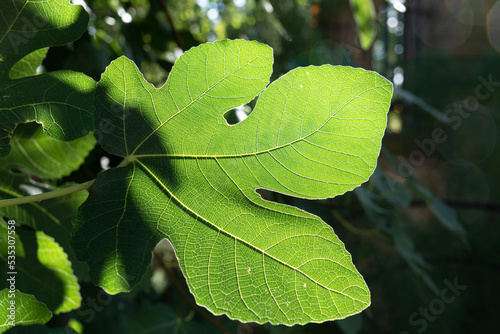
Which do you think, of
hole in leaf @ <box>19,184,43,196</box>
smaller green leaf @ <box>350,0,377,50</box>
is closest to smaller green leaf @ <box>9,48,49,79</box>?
hole in leaf @ <box>19,184,43,196</box>

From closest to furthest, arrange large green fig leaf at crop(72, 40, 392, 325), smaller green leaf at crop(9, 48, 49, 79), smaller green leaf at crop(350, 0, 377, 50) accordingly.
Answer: large green fig leaf at crop(72, 40, 392, 325)
smaller green leaf at crop(9, 48, 49, 79)
smaller green leaf at crop(350, 0, 377, 50)

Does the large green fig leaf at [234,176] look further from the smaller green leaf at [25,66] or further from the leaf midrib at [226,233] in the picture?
the smaller green leaf at [25,66]

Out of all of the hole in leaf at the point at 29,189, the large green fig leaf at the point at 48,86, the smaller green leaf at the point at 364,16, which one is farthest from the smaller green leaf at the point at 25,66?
the smaller green leaf at the point at 364,16

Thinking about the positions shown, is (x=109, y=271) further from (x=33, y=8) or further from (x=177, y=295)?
(x=177, y=295)

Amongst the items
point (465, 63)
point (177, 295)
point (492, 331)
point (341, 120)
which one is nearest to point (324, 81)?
point (341, 120)

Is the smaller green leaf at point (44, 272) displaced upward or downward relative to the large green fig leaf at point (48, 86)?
downward

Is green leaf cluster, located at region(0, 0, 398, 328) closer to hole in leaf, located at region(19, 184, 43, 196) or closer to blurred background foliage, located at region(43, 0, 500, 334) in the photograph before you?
hole in leaf, located at region(19, 184, 43, 196)
